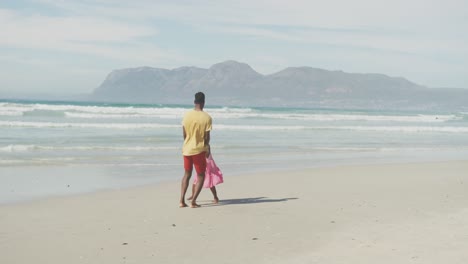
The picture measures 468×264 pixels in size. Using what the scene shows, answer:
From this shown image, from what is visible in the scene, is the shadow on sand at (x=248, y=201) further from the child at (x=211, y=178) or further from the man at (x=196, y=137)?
the man at (x=196, y=137)

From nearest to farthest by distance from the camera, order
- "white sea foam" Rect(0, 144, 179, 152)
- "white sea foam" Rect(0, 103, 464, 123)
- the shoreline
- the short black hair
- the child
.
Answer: the short black hair
the child
the shoreline
"white sea foam" Rect(0, 144, 179, 152)
"white sea foam" Rect(0, 103, 464, 123)

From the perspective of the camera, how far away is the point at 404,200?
8.59m

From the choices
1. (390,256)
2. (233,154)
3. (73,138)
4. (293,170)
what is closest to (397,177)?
(293,170)

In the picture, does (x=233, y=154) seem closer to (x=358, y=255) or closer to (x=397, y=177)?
(x=397, y=177)

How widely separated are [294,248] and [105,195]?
3.96 metres

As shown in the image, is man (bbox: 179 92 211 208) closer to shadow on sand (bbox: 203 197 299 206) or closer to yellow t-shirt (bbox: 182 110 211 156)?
yellow t-shirt (bbox: 182 110 211 156)

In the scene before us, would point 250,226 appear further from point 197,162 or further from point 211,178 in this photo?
point 211,178

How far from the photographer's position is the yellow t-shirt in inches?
311

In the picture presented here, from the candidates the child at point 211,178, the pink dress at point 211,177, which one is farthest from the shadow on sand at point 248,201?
the pink dress at point 211,177

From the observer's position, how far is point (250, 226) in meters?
6.79

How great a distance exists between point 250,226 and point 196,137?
1.65 metres

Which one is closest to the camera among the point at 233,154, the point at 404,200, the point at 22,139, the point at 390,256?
the point at 390,256

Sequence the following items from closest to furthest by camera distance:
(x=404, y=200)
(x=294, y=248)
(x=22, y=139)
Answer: (x=294, y=248) < (x=404, y=200) < (x=22, y=139)

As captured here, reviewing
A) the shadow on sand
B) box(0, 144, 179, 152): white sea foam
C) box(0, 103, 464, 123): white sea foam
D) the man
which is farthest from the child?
box(0, 103, 464, 123): white sea foam
